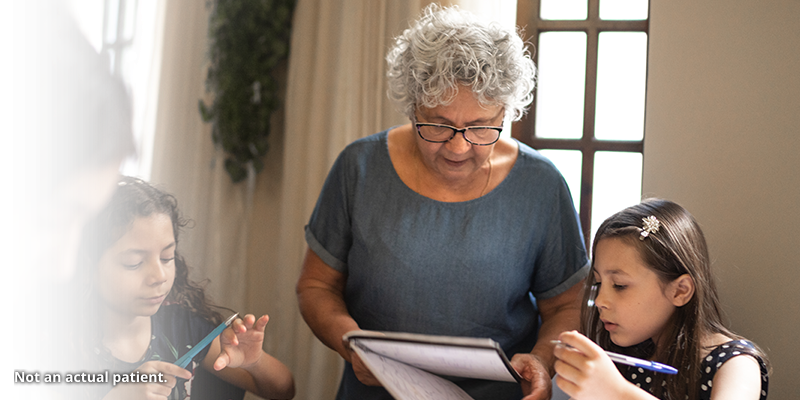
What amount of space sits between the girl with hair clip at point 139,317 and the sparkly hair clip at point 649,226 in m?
0.87

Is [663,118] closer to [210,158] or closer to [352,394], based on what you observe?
[352,394]

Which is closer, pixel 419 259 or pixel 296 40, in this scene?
pixel 419 259

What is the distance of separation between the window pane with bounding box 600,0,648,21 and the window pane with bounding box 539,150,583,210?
532 mm

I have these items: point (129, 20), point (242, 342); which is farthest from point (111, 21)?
point (242, 342)

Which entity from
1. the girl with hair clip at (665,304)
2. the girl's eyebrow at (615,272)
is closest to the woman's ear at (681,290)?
the girl with hair clip at (665,304)

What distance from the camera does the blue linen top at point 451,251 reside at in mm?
1518

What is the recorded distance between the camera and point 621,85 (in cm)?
231

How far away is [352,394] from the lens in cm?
159

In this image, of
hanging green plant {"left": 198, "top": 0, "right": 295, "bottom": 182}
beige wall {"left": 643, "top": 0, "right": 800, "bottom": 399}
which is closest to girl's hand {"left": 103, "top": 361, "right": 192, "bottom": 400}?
hanging green plant {"left": 198, "top": 0, "right": 295, "bottom": 182}

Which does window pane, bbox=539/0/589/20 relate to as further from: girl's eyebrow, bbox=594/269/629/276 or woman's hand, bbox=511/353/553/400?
woman's hand, bbox=511/353/553/400

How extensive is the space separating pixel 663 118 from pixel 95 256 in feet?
5.52

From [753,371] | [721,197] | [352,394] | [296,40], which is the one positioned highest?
[296,40]

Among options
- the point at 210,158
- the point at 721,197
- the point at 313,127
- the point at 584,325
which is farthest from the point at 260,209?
the point at 721,197

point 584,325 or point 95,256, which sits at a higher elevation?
point 95,256
